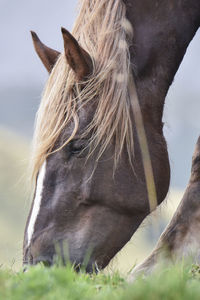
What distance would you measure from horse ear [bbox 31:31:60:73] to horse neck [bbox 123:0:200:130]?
2.14 ft

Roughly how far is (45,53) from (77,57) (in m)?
0.55

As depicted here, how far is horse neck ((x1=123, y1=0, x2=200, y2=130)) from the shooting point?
3854 mm

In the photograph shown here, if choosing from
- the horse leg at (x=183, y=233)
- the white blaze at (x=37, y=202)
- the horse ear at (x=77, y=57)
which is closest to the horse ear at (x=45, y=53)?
the horse ear at (x=77, y=57)

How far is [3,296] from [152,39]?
2734mm

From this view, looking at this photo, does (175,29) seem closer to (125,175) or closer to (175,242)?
(125,175)

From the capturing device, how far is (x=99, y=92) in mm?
3680

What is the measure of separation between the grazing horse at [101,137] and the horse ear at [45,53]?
20 cm

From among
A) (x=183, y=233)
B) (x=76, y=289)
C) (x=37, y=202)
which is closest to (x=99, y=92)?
(x=37, y=202)

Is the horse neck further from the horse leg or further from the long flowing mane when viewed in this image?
the horse leg

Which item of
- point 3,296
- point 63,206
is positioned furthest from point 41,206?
point 3,296

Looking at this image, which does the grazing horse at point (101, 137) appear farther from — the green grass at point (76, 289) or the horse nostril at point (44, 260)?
the green grass at point (76, 289)

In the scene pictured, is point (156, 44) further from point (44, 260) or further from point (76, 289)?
point (76, 289)

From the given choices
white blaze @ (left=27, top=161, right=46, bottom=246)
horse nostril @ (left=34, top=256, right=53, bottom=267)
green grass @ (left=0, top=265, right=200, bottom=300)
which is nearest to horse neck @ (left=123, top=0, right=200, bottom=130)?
white blaze @ (left=27, top=161, right=46, bottom=246)

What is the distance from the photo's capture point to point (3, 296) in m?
1.61
